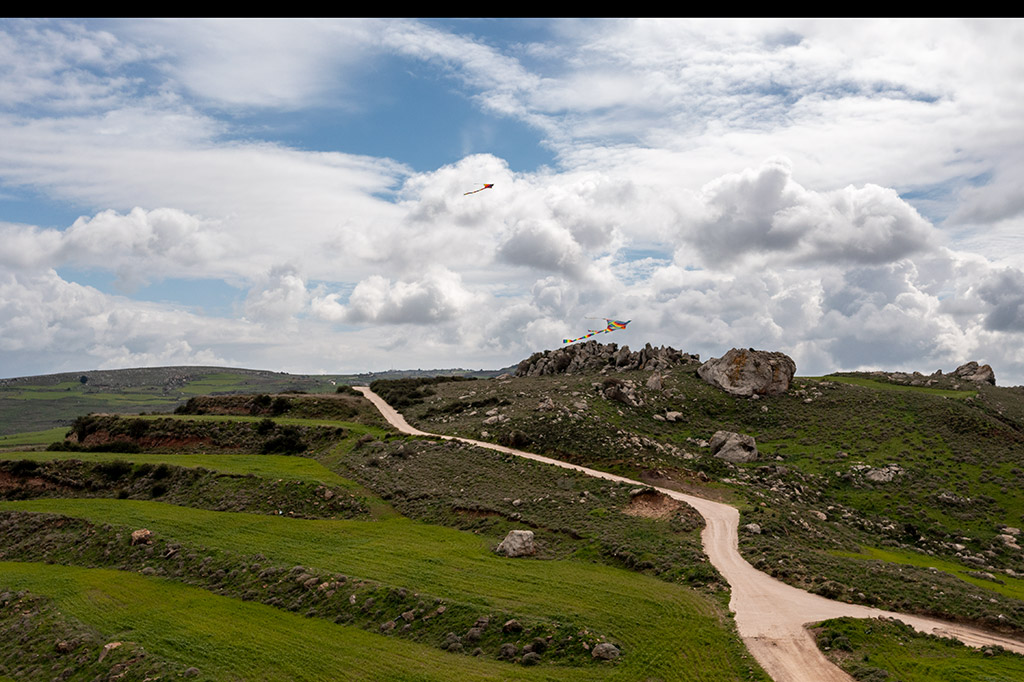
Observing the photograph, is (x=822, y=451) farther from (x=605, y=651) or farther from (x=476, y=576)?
(x=605, y=651)

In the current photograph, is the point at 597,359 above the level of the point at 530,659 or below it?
above

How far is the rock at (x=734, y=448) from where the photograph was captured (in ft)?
181

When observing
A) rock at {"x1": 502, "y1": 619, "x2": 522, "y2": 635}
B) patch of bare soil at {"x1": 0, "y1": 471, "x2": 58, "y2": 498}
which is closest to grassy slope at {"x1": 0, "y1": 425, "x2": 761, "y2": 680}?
rock at {"x1": 502, "y1": 619, "x2": 522, "y2": 635}

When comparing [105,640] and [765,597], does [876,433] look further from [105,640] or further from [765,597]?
[105,640]

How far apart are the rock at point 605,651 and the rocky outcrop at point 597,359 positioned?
63.1 metres

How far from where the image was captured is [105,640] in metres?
27.0

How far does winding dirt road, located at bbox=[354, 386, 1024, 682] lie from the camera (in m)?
23.0

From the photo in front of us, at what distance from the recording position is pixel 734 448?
5572 centimetres

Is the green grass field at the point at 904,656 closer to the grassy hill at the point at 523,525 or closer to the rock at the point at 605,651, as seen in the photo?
the grassy hill at the point at 523,525

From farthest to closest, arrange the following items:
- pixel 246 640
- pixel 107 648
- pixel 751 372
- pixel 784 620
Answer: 1. pixel 751 372
2. pixel 784 620
3. pixel 246 640
4. pixel 107 648

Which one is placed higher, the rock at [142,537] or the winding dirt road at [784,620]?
the winding dirt road at [784,620]

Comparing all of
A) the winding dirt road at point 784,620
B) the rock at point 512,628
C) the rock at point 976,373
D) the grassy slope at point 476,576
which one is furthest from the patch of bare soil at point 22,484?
the rock at point 976,373

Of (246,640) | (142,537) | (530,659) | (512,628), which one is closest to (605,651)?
(530,659)

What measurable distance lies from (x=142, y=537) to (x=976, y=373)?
320 feet
